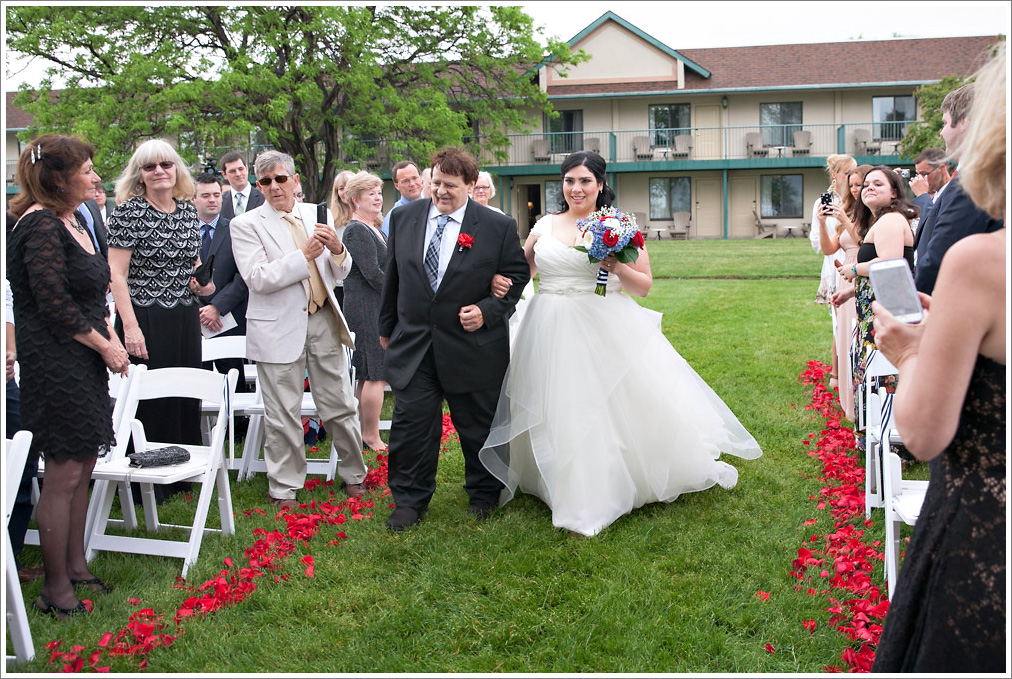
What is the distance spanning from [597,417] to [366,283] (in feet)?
8.74

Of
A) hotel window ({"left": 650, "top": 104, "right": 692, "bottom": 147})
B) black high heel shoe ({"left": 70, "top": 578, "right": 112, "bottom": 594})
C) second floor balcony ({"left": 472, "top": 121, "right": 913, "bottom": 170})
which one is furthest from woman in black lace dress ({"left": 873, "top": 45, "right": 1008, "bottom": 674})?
hotel window ({"left": 650, "top": 104, "right": 692, "bottom": 147})

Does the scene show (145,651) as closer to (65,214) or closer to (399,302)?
(65,214)

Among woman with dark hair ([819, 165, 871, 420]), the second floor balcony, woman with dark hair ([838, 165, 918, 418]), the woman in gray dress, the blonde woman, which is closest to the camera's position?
woman with dark hair ([838, 165, 918, 418])

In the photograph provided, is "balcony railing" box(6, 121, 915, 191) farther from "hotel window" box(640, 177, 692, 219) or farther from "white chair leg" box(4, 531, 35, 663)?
"white chair leg" box(4, 531, 35, 663)

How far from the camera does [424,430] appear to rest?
5.38 metres

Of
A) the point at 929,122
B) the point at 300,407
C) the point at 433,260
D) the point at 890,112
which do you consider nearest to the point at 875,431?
the point at 433,260

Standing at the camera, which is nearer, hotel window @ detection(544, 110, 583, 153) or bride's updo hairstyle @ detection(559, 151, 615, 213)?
bride's updo hairstyle @ detection(559, 151, 615, 213)

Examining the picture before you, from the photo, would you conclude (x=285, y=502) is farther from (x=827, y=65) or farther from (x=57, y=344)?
(x=827, y=65)

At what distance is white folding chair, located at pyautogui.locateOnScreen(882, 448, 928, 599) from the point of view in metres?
3.58

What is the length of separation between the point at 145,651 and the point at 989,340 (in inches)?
138

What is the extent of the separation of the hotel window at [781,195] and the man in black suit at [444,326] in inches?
1229

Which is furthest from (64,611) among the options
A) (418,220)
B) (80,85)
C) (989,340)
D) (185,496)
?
(80,85)

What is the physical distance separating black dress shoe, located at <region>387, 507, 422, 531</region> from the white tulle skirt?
1.81 feet

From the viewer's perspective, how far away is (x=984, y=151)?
1920 millimetres
